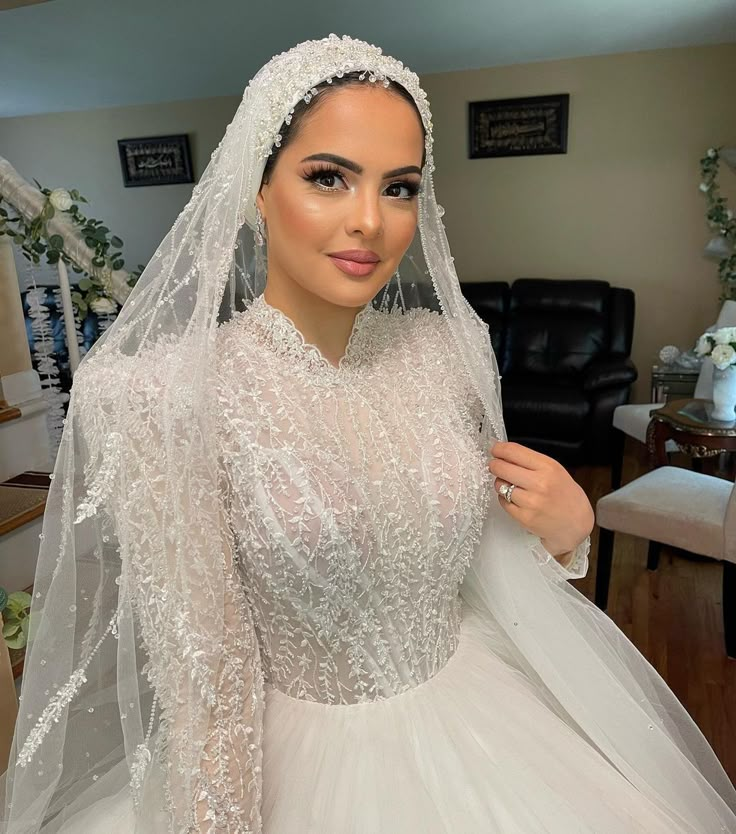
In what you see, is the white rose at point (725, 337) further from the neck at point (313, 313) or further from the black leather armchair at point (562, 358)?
the neck at point (313, 313)

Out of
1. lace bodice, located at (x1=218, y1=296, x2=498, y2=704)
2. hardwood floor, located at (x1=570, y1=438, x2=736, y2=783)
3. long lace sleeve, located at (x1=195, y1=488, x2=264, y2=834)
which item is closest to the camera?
long lace sleeve, located at (x1=195, y1=488, x2=264, y2=834)

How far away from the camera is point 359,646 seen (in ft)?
3.07

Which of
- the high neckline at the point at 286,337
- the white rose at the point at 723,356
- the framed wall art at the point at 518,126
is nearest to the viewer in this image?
the high neckline at the point at 286,337

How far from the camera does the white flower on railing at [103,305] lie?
2.13 metres

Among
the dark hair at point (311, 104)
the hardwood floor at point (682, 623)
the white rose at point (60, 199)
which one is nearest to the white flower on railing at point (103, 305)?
the white rose at point (60, 199)

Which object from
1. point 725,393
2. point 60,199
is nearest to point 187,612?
point 60,199

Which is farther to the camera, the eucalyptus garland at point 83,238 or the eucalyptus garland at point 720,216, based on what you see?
Result: the eucalyptus garland at point 720,216

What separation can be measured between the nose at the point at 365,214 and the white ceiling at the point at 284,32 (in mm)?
2894

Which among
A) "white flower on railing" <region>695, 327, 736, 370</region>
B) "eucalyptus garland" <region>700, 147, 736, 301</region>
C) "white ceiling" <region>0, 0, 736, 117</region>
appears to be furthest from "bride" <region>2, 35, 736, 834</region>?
"eucalyptus garland" <region>700, 147, 736, 301</region>

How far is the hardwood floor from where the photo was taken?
6.70ft

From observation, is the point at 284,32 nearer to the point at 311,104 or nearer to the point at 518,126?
the point at 518,126

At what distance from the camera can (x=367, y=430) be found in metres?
0.96

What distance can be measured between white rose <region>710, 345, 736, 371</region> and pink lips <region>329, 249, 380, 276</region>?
2.43 meters

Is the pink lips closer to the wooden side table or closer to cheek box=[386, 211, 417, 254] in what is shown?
cheek box=[386, 211, 417, 254]
